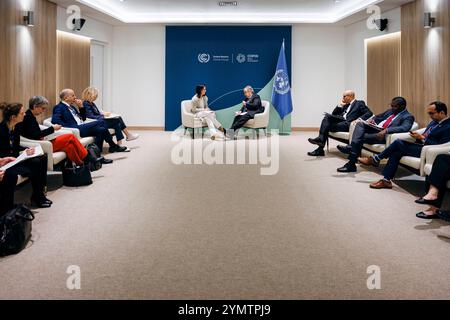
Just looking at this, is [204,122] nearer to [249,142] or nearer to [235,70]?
[249,142]

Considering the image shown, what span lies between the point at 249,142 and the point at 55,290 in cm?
Result: 999

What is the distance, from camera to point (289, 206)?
6008 mm

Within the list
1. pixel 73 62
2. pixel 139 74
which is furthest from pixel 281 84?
pixel 73 62

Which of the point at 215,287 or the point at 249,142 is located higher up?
the point at 249,142

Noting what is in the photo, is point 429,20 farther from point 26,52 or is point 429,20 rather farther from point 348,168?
point 26,52

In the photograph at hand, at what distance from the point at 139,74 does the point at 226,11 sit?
356cm

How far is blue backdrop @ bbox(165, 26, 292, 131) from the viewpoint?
51.2 ft

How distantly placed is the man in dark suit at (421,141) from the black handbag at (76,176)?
415cm

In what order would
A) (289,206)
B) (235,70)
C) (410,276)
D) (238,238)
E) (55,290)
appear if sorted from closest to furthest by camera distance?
(55,290) → (410,276) → (238,238) → (289,206) → (235,70)

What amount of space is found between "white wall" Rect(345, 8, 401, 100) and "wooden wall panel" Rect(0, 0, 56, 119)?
815 centimetres

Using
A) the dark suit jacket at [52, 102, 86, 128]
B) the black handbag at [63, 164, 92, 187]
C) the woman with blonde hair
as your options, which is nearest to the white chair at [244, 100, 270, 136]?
the woman with blonde hair

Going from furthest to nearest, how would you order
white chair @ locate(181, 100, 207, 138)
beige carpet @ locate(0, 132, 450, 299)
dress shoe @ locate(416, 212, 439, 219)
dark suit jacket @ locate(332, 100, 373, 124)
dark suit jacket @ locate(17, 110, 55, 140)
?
white chair @ locate(181, 100, 207, 138)
dark suit jacket @ locate(332, 100, 373, 124)
dark suit jacket @ locate(17, 110, 55, 140)
dress shoe @ locate(416, 212, 439, 219)
beige carpet @ locate(0, 132, 450, 299)

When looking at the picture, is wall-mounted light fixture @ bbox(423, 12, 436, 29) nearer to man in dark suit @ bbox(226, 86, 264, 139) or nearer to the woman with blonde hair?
man in dark suit @ bbox(226, 86, 264, 139)

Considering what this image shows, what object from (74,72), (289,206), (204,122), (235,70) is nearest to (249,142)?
(204,122)
